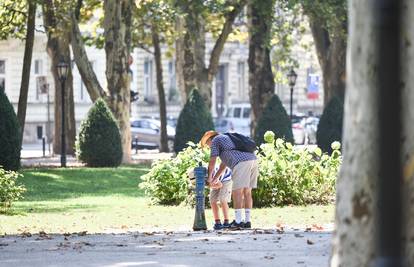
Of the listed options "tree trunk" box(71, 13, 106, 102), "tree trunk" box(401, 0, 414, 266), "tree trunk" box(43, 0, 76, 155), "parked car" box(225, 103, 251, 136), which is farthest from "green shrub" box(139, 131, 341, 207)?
"parked car" box(225, 103, 251, 136)

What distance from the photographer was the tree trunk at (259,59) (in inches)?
1672

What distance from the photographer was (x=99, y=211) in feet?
71.9

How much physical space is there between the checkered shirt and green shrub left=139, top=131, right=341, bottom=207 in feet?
16.5

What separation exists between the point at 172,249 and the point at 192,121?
92.1 feet

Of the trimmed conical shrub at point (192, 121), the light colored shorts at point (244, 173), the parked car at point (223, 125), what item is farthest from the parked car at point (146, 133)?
the light colored shorts at point (244, 173)

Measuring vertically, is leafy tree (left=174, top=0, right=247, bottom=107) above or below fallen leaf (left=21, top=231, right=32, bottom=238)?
above

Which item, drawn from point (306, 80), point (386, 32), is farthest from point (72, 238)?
point (306, 80)

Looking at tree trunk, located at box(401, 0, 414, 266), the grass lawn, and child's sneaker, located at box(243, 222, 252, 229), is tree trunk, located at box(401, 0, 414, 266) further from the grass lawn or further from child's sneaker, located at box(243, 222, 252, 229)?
the grass lawn

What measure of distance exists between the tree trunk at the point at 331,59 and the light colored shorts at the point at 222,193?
2897 cm

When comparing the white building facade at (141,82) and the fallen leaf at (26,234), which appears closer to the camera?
the fallen leaf at (26,234)

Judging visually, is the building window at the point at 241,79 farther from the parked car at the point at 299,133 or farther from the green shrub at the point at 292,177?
the green shrub at the point at 292,177

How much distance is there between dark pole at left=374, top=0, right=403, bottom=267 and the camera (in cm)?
354

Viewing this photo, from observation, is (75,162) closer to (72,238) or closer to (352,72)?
(72,238)

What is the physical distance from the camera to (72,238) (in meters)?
15.5
